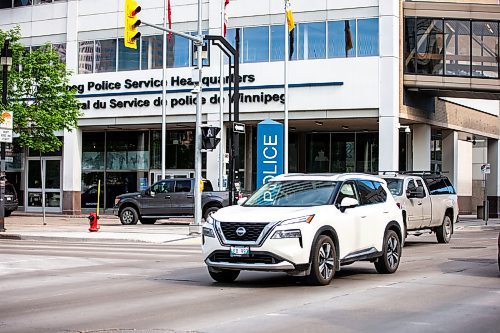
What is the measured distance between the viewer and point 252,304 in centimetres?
1059

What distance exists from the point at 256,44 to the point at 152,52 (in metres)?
6.50

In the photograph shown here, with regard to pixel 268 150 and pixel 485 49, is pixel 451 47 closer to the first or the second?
pixel 485 49

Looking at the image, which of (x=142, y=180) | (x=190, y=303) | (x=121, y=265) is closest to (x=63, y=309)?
(x=190, y=303)

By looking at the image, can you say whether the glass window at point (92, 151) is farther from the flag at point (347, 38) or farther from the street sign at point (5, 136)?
the street sign at point (5, 136)

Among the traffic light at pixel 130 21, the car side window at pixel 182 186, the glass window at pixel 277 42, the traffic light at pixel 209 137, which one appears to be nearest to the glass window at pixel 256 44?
the glass window at pixel 277 42

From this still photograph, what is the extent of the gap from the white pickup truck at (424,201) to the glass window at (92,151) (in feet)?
90.9

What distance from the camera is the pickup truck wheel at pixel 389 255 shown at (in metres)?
14.2

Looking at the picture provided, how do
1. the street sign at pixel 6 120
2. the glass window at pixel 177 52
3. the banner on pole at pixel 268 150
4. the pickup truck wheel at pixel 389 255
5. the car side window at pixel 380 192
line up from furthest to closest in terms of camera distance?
the glass window at pixel 177 52 → the banner on pole at pixel 268 150 → the street sign at pixel 6 120 → the car side window at pixel 380 192 → the pickup truck wheel at pixel 389 255

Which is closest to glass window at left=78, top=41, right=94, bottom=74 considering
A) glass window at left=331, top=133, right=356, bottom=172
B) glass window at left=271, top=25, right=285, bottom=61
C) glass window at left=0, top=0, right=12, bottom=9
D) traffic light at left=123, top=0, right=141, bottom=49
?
glass window at left=0, top=0, right=12, bottom=9

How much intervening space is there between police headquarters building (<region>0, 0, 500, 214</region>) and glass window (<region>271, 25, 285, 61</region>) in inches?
2.9

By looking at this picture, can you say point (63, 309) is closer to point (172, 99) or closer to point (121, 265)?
point (121, 265)

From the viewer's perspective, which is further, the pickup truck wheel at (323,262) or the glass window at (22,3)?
the glass window at (22,3)

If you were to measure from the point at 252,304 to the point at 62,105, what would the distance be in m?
30.6

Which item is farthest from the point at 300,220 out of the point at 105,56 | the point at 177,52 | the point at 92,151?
the point at 92,151
